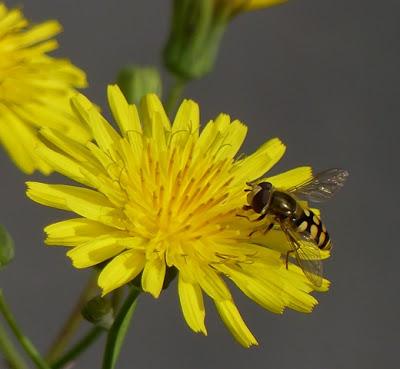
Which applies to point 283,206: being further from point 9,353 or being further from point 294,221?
point 9,353

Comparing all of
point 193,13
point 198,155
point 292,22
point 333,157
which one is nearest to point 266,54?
point 292,22

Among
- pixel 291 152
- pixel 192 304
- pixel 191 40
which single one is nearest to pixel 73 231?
pixel 192 304

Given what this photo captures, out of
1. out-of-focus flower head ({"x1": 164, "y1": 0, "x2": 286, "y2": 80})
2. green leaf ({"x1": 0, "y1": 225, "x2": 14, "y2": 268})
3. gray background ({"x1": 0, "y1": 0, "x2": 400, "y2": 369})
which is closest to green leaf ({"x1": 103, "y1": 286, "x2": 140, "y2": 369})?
green leaf ({"x1": 0, "y1": 225, "x2": 14, "y2": 268})

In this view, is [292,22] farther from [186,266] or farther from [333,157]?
[186,266]

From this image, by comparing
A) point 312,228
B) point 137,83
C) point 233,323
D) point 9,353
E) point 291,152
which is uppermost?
point 291,152

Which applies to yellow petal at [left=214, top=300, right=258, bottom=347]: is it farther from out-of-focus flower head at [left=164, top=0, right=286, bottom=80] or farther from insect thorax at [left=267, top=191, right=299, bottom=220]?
out-of-focus flower head at [left=164, top=0, right=286, bottom=80]

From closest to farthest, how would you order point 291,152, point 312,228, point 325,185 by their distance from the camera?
point 312,228
point 325,185
point 291,152
